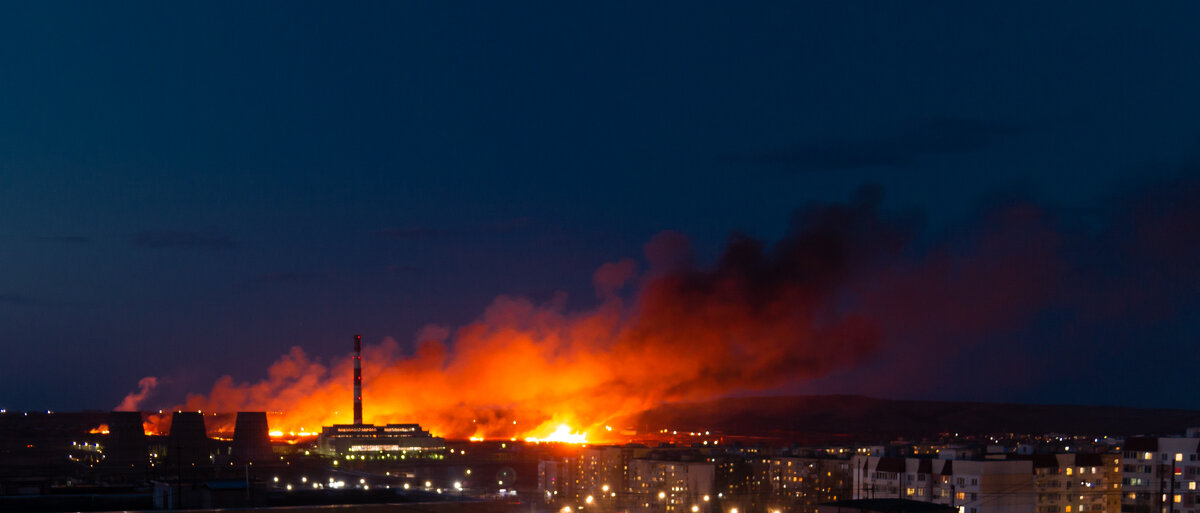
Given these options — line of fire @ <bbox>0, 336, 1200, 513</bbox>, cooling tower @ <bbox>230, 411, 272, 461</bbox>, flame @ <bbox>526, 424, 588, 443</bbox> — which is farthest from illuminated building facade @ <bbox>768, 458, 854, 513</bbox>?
cooling tower @ <bbox>230, 411, 272, 461</bbox>

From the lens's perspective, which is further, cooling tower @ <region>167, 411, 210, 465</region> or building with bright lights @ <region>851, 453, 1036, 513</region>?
cooling tower @ <region>167, 411, 210, 465</region>

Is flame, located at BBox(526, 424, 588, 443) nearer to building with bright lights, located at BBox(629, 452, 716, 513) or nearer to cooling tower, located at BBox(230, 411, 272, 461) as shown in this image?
cooling tower, located at BBox(230, 411, 272, 461)

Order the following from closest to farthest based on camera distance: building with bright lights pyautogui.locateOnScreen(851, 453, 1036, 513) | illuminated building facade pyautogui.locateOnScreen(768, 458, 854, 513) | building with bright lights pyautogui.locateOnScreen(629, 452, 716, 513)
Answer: building with bright lights pyautogui.locateOnScreen(851, 453, 1036, 513) → illuminated building facade pyautogui.locateOnScreen(768, 458, 854, 513) → building with bright lights pyautogui.locateOnScreen(629, 452, 716, 513)

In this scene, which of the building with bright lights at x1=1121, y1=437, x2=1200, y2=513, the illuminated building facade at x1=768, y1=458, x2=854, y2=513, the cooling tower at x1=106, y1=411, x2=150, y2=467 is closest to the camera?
the building with bright lights at x1=1121, y1=437, x2=1200, y2=513

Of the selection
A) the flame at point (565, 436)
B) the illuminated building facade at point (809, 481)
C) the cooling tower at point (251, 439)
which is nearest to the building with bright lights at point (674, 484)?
the illuminated building facade at point (809, 481)

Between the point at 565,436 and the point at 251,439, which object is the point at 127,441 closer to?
the point at 251,439

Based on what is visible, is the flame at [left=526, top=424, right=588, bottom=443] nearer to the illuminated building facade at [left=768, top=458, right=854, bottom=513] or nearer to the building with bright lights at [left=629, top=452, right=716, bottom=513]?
the building with bright lights at [left=629, top=452, right=716, bottom=513]

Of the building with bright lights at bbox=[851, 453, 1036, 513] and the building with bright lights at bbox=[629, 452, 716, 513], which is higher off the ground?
the building with bright lights at bbox=[851, 453, 1036, 513]

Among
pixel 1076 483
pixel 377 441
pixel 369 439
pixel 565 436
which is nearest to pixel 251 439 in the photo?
pixel 369 439
